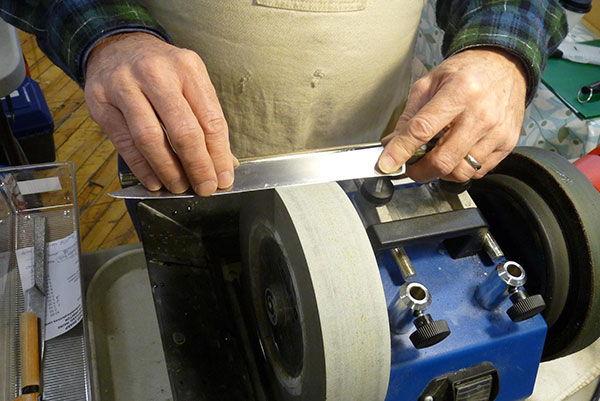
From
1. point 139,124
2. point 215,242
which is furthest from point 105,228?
point 139,124

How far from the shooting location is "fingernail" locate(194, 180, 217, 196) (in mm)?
612

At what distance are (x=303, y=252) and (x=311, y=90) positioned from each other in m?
0.40

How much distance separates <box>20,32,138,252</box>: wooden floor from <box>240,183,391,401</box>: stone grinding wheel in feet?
3.72

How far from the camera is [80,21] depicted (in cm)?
71

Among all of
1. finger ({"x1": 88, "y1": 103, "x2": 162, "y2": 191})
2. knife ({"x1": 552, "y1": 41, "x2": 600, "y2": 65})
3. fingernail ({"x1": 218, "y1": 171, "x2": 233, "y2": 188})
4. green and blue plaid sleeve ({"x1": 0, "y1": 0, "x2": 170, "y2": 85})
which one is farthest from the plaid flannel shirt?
knife ({"x1": 552, "y1": 41, "x2": 600, "y2": 65})

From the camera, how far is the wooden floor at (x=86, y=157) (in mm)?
1660

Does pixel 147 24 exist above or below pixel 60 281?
above

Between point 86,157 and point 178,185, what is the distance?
144 centimetres

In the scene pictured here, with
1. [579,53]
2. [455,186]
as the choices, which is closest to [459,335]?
[455,186]

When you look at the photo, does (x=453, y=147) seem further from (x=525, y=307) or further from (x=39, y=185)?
(x=39, y=185)

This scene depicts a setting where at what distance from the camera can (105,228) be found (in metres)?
1.67

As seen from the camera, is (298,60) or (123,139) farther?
(298,60)

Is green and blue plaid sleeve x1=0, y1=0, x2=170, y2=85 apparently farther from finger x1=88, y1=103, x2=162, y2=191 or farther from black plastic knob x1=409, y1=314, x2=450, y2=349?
black plastic knob x1=409, y1=314, x2=450, y2=349

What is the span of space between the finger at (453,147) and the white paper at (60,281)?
0.65 m
